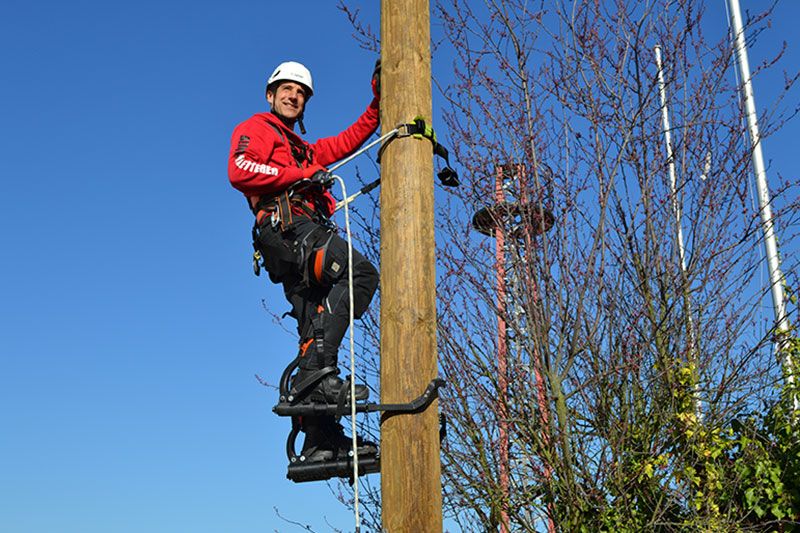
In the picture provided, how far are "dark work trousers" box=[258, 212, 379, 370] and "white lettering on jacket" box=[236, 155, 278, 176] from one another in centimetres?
25

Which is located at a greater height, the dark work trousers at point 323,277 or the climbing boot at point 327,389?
the dark work trousers at point 323,277

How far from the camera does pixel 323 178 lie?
414cm

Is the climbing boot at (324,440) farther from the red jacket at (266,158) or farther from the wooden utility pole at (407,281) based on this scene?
the red jacket at (266,158)

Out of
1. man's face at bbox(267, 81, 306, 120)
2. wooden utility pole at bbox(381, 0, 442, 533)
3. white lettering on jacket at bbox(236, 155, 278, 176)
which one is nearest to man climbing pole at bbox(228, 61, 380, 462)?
white lettering on jacket at bbox(236, 155, 278, 176)

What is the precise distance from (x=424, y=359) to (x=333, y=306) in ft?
2.84

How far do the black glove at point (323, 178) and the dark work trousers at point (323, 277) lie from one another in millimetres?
233

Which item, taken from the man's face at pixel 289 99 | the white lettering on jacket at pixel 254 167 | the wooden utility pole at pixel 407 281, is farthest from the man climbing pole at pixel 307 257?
the wooden utility pole at pixel 407 281

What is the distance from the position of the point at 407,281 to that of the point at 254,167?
1165 mm

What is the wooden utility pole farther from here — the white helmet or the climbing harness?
the white helmet

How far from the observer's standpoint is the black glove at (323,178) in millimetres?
4137

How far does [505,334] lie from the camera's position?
6344 mm

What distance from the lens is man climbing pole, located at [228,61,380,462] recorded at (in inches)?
162

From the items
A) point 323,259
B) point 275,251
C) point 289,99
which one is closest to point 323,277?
point 323,259

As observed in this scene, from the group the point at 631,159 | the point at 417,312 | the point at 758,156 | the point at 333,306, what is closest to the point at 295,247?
the point at 333,306
